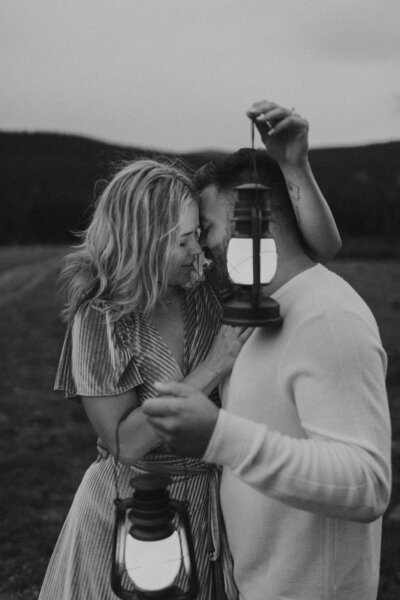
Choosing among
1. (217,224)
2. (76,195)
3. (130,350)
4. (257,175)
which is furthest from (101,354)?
(76,195)

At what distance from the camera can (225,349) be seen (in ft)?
7.93

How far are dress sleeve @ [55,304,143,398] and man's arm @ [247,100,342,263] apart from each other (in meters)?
0.72

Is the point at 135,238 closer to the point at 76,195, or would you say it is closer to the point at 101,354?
the point at 101,354

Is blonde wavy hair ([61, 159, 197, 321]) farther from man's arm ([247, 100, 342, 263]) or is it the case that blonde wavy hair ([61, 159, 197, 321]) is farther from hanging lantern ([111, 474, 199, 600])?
hanging lantern ([111, 474, 199, 600])

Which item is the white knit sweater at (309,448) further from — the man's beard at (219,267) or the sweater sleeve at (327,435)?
the man's beard at (219,267)

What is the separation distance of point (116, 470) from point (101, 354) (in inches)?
17.7

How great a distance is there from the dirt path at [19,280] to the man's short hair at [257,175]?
18.1m

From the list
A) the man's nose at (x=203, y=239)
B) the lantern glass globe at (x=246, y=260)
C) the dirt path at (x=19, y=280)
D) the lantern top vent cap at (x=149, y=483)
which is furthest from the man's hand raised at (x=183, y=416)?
the dirt path at (x=19, y=280)

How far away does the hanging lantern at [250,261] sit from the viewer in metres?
1.67

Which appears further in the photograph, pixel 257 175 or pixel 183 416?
pixel 257 175

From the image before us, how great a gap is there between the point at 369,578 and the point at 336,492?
21.9 inches

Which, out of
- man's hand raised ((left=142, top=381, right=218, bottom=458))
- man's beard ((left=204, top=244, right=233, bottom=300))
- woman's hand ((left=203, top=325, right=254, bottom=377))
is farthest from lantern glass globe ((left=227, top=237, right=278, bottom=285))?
woman's hand ((left=203, top=325, right=254, bottom=377))

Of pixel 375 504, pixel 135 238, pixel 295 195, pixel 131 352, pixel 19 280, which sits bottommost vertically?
pixel 19 280

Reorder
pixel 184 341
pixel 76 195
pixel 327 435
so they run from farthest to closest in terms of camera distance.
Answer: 1. pixel 76 195
2. pixel 184 341
3. pixel 327 435
